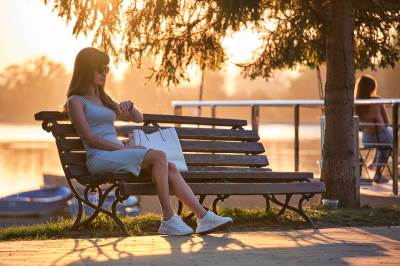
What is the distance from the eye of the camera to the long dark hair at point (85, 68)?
687cm

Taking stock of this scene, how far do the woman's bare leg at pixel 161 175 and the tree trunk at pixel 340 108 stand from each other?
3155mm

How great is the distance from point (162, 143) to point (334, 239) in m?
1.81

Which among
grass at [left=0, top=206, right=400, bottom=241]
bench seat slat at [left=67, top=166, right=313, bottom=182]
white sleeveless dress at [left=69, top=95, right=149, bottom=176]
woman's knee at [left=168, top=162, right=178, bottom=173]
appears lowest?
grass at [left=0, top=206, right=400, bottom=241]

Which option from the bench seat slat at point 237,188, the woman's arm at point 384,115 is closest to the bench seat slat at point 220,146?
the bench seat slat at point 237,188

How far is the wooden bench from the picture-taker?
6.80 m

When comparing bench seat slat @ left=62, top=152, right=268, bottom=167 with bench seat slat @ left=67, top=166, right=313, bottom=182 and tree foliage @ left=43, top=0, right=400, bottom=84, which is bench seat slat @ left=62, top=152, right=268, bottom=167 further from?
tree foliage @ left=43, top=0, right=400, bottom=84

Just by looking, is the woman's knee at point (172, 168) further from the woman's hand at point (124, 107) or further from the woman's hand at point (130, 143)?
the woman's hand at point (124, 107)

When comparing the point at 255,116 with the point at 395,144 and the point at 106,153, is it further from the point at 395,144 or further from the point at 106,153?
the point at 106,153

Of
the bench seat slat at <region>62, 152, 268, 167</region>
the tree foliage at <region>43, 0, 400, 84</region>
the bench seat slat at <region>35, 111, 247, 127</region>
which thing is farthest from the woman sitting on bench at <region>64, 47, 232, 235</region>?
the tree foliage at <region>43, 0, 400, 84</region>

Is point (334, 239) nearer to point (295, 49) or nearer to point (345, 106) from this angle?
point (345, 106)

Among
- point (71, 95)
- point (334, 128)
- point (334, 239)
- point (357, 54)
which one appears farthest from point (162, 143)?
point (357, 54)

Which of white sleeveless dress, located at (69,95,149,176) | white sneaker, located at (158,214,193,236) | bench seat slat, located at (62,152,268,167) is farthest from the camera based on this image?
bench seat slat, located at (62,152,268,167)

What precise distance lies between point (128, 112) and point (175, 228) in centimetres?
119

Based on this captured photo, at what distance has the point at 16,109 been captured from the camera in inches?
5418
